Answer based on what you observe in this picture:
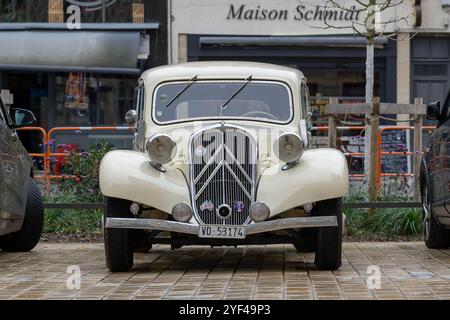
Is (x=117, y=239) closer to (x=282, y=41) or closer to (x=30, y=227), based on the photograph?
(x=30, y=227)

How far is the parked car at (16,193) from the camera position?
27.0 feet

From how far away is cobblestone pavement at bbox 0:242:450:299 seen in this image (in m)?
6.32

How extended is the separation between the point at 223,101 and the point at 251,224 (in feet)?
5.79

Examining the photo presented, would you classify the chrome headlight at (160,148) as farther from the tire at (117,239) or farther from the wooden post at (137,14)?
the wooden post at (137,14)

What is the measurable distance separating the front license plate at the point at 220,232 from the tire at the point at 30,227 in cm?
266

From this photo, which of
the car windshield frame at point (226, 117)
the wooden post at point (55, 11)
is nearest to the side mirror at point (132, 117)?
the car windshield frame at point (226, 117)

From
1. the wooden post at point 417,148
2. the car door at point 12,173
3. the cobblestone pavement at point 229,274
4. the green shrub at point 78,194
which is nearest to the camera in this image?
the cobblestone pavement at point 229,274

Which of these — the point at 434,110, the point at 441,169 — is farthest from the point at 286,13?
the point at 441,169

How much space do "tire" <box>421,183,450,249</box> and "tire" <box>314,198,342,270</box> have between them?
1.87 m

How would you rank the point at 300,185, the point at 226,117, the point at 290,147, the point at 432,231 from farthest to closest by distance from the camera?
Answer: the point at 432,231 < the point at 226,117 < the point at 290,147 < the point at 300,185

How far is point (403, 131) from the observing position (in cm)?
1357

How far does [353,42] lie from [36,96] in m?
7.93

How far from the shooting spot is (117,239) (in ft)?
24.3

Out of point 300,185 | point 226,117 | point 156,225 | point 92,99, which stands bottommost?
point 156,225
